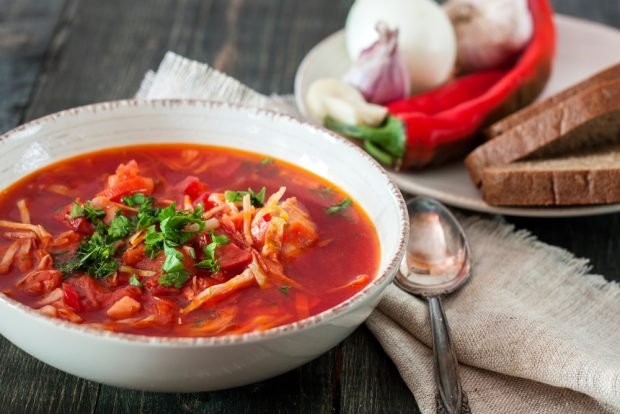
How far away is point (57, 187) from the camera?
359 centimetres

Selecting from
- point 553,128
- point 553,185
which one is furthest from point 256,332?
point 553,128

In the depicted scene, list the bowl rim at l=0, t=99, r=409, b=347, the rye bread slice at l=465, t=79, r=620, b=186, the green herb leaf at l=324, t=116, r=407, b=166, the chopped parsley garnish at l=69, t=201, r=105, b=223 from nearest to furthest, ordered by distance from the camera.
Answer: the bowl rim at l=0, t=99, r=409, b=347 < the chopped parsley garnish at l=69, t=201, r=105, b=223 < the rye bread slice at l=465, t=79, r=620, b=186 < the green herb leaf at l=324, t=116, r=407, b=166

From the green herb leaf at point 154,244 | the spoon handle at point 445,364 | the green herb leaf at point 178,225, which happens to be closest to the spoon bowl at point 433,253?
the spoon handle at point 445,364

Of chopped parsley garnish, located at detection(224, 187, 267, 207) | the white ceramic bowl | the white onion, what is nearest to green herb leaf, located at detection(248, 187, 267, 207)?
chopped parsley garnish, located at detection(224, 187, 267, 207)

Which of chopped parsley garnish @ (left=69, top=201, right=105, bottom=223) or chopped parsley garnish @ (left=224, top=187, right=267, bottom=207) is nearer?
chopped parsley garnish @ (left=69, top=201, right=105, bottom=223)

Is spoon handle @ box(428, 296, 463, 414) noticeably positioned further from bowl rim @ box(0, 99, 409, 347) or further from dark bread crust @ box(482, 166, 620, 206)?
dark bread crust @ box(482, 166, 620, 206)

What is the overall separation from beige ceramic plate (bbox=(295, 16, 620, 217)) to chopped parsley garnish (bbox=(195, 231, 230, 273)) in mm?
1368

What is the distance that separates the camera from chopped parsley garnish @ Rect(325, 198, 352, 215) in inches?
140

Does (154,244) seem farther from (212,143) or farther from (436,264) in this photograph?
(436,264)

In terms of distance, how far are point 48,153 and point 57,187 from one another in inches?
7.3

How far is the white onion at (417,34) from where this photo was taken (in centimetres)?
499

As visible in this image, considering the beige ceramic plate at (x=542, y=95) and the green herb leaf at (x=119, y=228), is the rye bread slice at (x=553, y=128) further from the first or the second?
the green herb leaf at (x=119, y=228)

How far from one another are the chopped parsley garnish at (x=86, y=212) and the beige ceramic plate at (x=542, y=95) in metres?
1.58

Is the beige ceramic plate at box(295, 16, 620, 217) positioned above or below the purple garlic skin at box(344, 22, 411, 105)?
below
